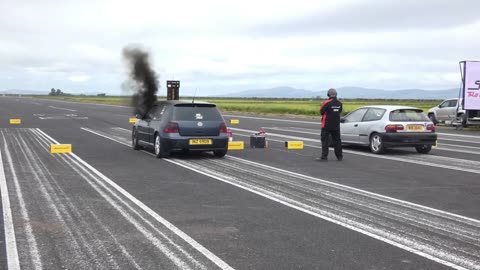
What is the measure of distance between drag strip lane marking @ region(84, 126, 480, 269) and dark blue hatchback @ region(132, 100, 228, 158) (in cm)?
246

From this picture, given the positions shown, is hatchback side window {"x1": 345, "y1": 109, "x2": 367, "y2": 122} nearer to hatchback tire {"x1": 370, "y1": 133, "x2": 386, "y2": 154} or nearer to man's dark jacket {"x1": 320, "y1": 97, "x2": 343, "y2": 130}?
hatchback tire {"x1": 370, "y1": 133, "x2": 386, "y2": 154}

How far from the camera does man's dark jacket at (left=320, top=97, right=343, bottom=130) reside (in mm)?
13156

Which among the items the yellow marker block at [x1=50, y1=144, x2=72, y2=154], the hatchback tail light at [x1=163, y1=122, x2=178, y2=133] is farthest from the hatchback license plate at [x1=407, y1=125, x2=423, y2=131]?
the yellow marker block at [x1=50, y1=144, x2=72, y2=154]

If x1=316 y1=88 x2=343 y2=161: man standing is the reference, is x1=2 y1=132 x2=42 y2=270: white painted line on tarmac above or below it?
below

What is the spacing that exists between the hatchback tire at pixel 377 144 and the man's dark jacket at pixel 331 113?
2.17 meters

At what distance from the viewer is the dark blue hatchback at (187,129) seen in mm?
13227

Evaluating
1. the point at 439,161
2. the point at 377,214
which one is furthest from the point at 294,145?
the point at 377,214

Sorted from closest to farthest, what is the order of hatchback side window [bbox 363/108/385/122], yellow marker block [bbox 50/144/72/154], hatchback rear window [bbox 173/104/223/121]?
1. hatchback rear window [bbox 173/104/223/121]
2. yellow marker block [bbox 50/144/72/154]
3. hatchback side window [bbox 363/108/385/122]

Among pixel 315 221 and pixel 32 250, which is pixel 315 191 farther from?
pixel 32 250

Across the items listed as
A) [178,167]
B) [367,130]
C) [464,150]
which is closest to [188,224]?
[178,167]

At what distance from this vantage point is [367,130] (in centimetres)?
1537

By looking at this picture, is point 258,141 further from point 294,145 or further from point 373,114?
point 373,114

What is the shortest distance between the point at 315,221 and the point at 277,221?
47cm

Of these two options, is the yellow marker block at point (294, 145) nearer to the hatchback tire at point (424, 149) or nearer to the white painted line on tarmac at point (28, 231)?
the hatchback tire at point (424, 149)
